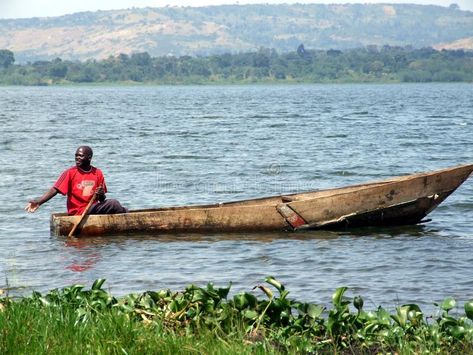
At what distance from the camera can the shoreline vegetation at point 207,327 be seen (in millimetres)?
6512

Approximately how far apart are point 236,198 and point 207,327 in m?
14.2

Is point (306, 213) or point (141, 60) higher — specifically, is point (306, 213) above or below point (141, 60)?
A: above

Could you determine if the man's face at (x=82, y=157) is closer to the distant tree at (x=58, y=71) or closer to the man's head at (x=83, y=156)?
the man's head at (x=83, y=156)

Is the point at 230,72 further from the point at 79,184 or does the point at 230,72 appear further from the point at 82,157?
the point at 82,157

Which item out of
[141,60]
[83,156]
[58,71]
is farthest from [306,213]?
[141,60]

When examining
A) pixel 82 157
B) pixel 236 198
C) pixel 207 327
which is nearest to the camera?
pixel 207 327

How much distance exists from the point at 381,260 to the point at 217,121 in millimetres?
43367

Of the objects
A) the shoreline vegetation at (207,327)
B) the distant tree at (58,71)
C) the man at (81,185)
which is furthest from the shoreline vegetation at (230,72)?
the shoreline vegetation at (207,327)

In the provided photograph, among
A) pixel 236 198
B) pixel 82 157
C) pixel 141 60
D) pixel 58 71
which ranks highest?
pixel 82 157

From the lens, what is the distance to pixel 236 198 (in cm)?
2159

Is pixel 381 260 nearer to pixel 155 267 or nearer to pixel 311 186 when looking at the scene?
pixel 155 267

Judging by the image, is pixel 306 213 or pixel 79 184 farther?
pixel 306 213

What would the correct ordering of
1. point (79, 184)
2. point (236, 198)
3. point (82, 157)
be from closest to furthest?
1. point (82, 157)
2. point (79, 184)
3. point (236, 198)

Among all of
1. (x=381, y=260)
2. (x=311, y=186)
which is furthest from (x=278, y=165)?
(x=381, y=260)
